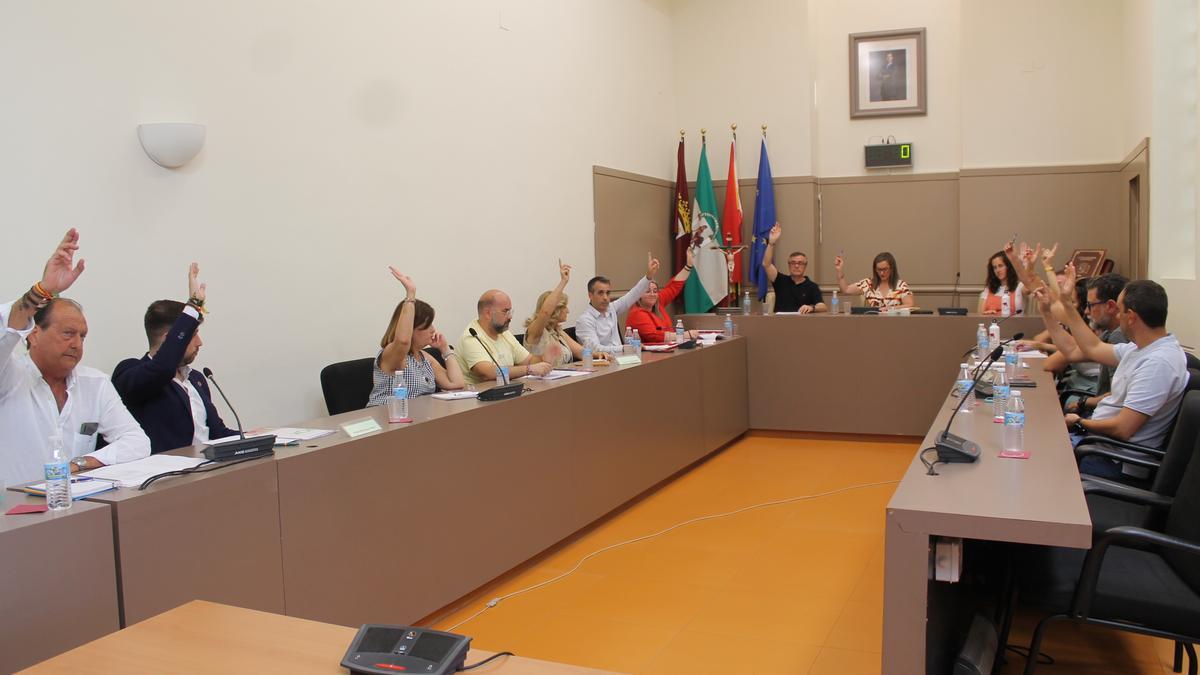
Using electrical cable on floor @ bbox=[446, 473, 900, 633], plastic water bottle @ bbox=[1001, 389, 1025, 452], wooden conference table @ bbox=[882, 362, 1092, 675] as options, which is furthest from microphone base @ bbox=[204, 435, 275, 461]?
plastic water bottle @ bbox=[1001, 389, 1025, 452]

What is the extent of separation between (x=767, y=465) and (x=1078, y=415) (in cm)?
216

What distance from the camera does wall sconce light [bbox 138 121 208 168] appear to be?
3885 millimetres

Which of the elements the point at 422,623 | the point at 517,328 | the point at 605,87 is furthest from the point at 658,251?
the point at 422,623

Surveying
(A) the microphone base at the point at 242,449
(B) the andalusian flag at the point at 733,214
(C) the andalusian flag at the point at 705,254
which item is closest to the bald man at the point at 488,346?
(A) the microphone base at the point at 242,449

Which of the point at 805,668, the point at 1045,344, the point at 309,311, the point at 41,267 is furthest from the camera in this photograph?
the point at 1045,344

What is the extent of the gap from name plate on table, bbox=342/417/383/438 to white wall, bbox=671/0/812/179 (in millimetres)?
6305

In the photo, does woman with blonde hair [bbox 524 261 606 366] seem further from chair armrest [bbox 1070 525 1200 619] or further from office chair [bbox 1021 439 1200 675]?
chair armrest [bbox 1070 525 1200 619]

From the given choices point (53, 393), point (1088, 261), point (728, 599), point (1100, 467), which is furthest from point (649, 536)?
point (1088, 261)

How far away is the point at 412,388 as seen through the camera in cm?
446

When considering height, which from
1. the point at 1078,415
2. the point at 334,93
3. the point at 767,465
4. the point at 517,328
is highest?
the point at 334,93

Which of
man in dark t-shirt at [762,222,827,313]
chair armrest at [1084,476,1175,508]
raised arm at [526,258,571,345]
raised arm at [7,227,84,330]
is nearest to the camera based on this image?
raised arm at [7,227,84,330]

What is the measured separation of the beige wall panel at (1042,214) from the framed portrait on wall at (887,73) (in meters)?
0.94

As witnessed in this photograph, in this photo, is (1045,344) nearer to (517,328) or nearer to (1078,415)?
(1078,415)

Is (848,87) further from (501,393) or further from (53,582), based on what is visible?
(53,582)
